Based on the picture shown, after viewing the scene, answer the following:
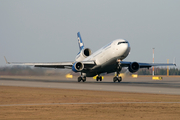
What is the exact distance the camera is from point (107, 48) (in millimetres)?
52312

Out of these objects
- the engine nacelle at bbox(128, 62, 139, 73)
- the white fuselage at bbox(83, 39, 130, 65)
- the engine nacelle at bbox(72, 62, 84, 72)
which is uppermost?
the white fuselage at bbox(83, 39, 130, 65)

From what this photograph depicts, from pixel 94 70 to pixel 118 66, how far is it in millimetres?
5852

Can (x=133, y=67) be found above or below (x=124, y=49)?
below

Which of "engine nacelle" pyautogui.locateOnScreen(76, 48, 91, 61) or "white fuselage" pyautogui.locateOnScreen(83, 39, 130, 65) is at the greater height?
"white fuselage" pyautogui.locateOnScreen(83, 39, 130, 65)

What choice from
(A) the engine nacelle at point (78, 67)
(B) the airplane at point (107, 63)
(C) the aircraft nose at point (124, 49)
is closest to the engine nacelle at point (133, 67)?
(B) the airplane at point (107, 63)

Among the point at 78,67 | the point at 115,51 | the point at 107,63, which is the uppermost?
the point at 115,51

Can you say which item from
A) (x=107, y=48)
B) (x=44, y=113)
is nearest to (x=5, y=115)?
(x=44, y=113)

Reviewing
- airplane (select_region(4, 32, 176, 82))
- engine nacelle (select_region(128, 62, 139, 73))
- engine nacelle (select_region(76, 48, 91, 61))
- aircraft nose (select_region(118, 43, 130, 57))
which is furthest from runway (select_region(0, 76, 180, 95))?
engine nacelle (select_region(76, 48, 91, 61))

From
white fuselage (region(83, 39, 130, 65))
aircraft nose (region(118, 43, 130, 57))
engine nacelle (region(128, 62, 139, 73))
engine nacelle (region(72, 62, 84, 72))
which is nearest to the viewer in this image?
aircraft nose (region(118, 43, 130, 57))

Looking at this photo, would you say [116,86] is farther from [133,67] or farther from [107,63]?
[133,67]

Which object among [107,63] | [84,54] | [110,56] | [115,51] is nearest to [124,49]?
[115,51]

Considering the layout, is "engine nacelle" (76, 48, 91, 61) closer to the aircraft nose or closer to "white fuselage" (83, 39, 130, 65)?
"white fuselage" (83, 39, 130, 65)

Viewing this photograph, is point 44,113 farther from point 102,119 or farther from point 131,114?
point 131,114

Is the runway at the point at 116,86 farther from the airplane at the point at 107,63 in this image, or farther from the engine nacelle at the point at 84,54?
the engine nacelle at the point at 84,54
